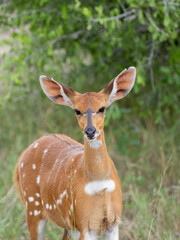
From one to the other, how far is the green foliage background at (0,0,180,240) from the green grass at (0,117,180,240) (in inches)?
0.5

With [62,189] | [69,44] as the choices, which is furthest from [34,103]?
[62,189]

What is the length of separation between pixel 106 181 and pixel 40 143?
98 centimetres

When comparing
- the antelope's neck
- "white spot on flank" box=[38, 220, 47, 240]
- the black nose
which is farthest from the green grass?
the black nose

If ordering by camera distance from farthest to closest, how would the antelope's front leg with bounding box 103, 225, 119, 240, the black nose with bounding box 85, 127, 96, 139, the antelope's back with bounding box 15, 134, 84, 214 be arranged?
the antelope's back with bounding box 15, 134, 84, 214 → the antelope's front leg with bounding box 103, 225, 119, 240 → the black nose with bounding box 85, 127, 96, 139

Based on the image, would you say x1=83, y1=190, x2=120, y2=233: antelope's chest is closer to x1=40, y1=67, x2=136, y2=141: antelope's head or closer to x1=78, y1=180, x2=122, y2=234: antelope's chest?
x1=78, y1=180, x2=122, y2=234: antelope's chest

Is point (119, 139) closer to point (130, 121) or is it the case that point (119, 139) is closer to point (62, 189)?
point (130, 121)

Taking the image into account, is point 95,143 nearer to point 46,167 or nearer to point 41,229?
point 46,167

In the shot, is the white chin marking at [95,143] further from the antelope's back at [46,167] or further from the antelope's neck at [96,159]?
the antelope's back at [46,167]

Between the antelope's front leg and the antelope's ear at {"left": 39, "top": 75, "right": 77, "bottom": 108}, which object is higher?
the antelope's ear at {"left": 39, "top": 75, "right": 77, "bottom": 108}

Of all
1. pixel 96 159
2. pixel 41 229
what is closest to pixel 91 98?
pixel 96 159

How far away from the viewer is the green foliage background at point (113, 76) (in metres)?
4.80

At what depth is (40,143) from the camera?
401 centimetres

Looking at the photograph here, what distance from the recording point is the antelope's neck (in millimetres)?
3184

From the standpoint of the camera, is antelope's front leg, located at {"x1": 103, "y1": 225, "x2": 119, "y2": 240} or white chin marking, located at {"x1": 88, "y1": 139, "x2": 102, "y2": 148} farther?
antelope's front leg, located at {"x1": 103, "y1": 225, "x2": 119, "y2": 240}
